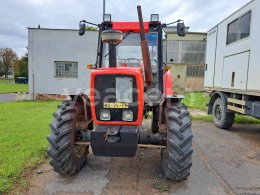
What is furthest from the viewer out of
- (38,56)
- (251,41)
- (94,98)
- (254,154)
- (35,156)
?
(38,56)

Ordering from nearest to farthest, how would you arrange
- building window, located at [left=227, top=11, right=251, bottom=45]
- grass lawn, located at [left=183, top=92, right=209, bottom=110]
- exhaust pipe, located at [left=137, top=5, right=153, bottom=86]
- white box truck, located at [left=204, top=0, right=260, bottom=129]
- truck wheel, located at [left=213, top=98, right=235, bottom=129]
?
1. exhaust pipe, located at [left=137, top=5, right=153, bottom=86]
2. white box truck, located at [left=204, top=0, right=260, bottom=129]
3. building window, located at [left=227, top=11, right=251, bottom=45]
4. truck wheel, located at [left=213, top=98, right=235, bottom=129]
5. grass lawn, located at [left=183, top=92, right=209, bottom=110]

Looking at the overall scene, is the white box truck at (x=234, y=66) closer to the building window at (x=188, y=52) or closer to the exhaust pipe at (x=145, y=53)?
the exhaust pipe at (x=145, y=53)

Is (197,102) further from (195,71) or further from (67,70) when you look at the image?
(195,71)

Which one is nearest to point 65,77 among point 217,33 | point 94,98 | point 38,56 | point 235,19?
point 38,56

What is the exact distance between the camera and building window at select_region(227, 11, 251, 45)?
6031mm

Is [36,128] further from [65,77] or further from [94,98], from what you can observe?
[65,77]

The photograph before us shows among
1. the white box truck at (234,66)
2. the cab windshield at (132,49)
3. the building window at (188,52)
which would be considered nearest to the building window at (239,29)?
the white box truck at (234,66)

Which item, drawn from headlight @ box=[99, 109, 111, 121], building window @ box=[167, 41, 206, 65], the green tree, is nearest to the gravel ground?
headlight @ box=[99, 109, 111, 121]

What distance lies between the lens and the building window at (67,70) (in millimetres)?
14656

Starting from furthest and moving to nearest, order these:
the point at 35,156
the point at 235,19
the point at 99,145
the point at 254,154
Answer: the point at 235,19
the point at 254,154
the point at 35,156
the point at 99,145

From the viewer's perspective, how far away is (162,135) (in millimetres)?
3748

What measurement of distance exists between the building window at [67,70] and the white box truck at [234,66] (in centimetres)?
849

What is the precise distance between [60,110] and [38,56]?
1148cm

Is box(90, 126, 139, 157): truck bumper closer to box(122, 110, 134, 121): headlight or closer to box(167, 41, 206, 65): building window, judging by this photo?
box(122, 110, 134, 121): headlight
